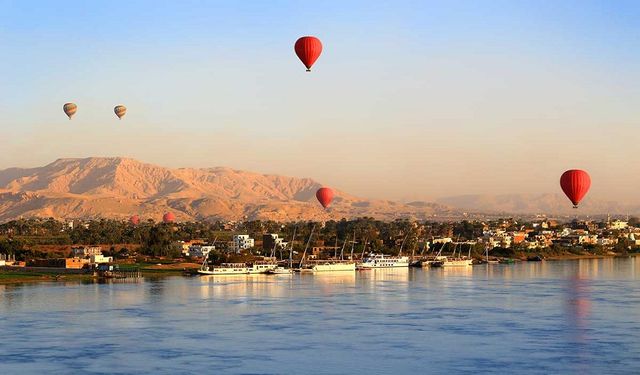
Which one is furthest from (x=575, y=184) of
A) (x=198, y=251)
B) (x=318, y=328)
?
(x=198, y=251)

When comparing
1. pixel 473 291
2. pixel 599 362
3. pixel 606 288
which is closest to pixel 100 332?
pixel 599 362

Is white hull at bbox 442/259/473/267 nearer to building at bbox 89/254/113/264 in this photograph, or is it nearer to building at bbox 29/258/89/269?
building at bbox 89/254/113/264

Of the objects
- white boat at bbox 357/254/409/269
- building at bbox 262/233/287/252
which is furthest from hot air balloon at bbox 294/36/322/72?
building at bbox 262/233/287/252

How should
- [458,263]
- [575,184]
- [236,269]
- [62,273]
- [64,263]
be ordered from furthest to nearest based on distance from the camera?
[458,263] → [236,269] → [64,263] → [62,273] → [575,184]

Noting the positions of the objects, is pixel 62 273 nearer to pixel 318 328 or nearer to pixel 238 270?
pixel 238 270

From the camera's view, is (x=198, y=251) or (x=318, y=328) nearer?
(x=318, y=328)

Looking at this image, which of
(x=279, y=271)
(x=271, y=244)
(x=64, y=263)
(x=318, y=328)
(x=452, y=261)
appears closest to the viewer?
(x=318, y=328)

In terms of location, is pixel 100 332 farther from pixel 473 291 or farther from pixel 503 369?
pixel 473 291
